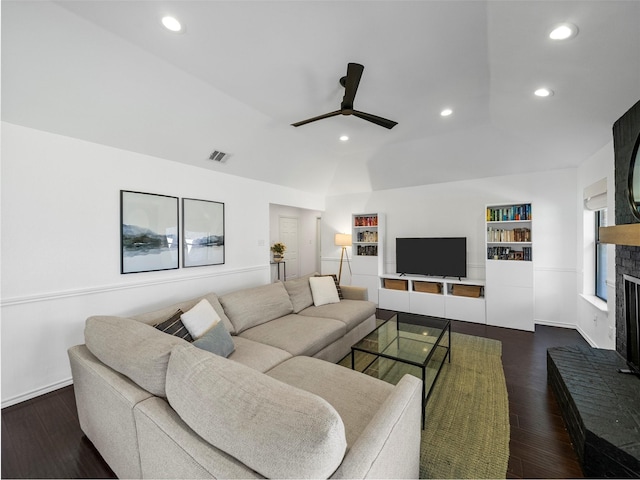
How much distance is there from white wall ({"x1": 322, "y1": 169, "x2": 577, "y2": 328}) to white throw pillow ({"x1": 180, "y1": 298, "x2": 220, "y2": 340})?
3.96m

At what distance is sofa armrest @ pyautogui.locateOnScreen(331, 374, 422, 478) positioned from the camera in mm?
912

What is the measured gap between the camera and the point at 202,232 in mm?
3695

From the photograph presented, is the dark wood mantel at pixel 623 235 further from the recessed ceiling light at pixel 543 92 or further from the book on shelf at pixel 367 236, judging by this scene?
the book on shelf at pixel 367 236

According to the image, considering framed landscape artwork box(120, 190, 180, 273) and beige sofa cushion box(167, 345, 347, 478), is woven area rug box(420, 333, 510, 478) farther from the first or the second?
framed landscape artwork box(120, 190, 180, 273)

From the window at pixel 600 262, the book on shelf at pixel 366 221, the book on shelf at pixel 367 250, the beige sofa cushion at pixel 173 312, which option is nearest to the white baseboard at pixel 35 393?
the beige sofa cushion at pixel 173 312

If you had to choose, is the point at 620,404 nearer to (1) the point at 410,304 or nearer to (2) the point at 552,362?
(2) the point at 552,362

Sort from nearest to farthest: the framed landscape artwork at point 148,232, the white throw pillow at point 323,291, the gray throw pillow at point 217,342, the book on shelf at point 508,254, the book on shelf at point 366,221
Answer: the gray throw pillow at point 217,342, the framed landscape artwork at point 148,232, the white throw pillow at point 323,291, the book on shelf at point 508,254, the book on shelf at point 366,221

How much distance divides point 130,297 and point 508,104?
14.6ft

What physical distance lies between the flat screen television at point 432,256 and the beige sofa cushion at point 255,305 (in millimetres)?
2676

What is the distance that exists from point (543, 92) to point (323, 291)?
308 centimetres

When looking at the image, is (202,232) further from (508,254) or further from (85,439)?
(508,254)

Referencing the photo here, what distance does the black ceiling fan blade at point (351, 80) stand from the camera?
1942 millimetres

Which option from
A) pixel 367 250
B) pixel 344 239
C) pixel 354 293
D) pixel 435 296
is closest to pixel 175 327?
pixel 354 293

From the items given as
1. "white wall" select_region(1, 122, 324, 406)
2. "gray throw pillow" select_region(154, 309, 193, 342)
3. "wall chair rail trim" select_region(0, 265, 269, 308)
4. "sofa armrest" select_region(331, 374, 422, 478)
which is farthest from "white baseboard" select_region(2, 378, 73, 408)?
"sofa armrest" select_region(331, 374, 422, 478)
